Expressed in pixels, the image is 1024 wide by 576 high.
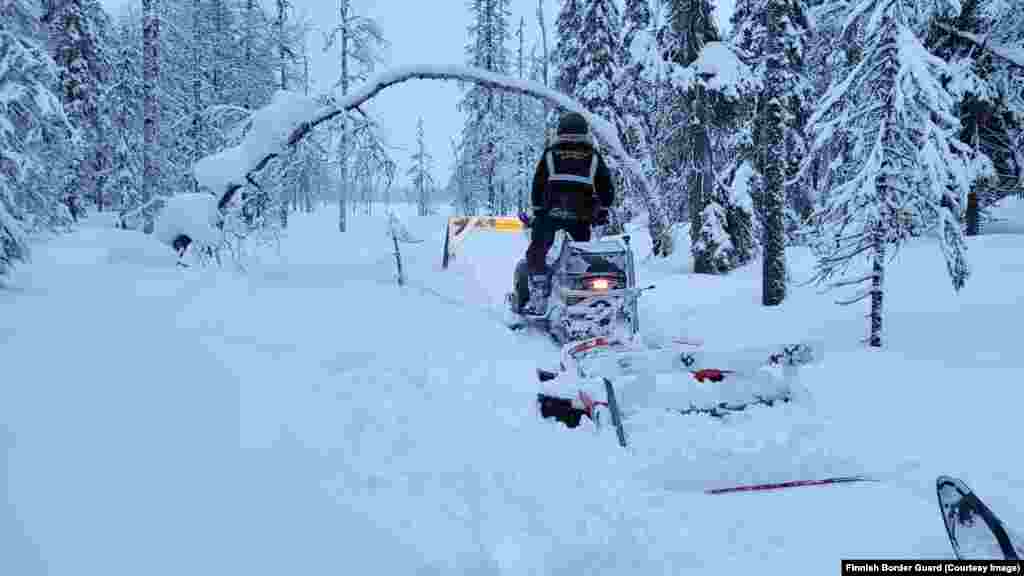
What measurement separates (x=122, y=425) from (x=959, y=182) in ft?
28.6

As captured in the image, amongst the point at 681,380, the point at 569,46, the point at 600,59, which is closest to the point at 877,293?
the point at 681,380

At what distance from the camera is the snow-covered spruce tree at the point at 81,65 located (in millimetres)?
27578

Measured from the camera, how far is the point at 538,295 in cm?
783

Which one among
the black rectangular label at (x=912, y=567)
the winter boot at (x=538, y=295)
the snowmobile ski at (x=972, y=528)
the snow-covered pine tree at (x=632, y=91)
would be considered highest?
the snow-covered pine tree at (x=632, y=91)

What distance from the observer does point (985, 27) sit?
10.2 m

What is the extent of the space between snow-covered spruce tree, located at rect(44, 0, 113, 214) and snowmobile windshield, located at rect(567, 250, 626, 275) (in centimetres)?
2758

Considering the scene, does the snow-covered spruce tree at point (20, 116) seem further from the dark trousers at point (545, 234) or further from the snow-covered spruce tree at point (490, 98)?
the snow-covered spruce tree at point (490, 98)

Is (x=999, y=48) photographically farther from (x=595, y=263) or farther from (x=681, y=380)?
(x=681, y=380)

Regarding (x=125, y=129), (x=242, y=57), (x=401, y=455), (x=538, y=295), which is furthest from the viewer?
(x=242, y=57)

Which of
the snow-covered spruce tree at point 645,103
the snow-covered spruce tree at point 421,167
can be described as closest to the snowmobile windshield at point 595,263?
the snow-covered spruce tree at point 645,103

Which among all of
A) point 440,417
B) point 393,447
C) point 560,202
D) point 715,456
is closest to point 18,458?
point 393,447

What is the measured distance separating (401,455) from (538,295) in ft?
14.4

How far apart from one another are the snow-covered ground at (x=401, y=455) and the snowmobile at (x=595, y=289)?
0.60m

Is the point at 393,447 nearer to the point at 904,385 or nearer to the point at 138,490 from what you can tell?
the point at 138,490
